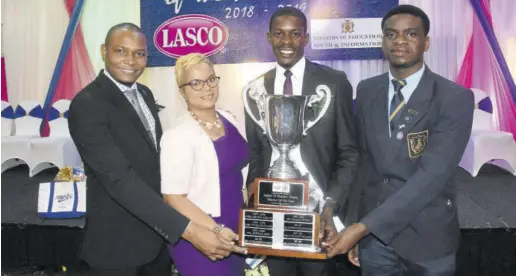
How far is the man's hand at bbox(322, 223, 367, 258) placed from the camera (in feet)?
6.41

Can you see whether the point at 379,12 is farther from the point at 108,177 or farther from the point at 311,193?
the point at 108,177

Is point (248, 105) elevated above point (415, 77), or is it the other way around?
point (415, 77)

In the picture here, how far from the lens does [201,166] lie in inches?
77.5

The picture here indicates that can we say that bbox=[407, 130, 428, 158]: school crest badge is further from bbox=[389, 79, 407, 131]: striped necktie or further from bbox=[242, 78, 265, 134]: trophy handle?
bbox=[242, 78, 265, 134]: trophy handle

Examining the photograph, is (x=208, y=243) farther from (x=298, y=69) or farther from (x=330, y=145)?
(x=298, y=69)

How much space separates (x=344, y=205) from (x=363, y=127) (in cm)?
38

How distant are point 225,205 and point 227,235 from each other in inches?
5.8

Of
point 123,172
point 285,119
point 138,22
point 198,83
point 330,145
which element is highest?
point 138,22

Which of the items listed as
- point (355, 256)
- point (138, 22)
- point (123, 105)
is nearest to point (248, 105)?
point (123, 105)

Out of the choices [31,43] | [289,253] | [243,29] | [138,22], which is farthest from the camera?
[31,43]

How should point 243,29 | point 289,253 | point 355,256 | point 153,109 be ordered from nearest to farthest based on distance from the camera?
point 289,253, point 153,109, point 355,256, point 243,29

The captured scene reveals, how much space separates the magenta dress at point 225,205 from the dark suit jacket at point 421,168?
542mm

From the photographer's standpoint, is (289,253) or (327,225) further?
(327,225)

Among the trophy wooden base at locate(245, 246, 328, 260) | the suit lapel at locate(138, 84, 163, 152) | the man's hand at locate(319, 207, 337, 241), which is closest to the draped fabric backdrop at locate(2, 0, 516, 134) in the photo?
the suit lapel at locate(138, 84, 163, 152)
